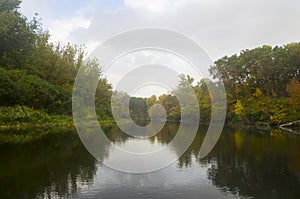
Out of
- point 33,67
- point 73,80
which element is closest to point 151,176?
point 33,67

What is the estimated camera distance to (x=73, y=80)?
145ft

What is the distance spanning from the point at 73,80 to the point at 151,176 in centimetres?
3468

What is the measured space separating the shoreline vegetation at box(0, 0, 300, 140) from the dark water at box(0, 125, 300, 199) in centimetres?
1514

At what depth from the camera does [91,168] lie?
12.5m

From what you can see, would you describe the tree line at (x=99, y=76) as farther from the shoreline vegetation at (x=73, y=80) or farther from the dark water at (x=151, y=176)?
the dark water at (x=151, y=176)

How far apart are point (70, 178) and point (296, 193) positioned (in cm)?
708

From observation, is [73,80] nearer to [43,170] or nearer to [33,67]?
[33,67]

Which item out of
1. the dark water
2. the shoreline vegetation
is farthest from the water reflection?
the shoreline vegetation

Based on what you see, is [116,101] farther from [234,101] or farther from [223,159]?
[223,159]

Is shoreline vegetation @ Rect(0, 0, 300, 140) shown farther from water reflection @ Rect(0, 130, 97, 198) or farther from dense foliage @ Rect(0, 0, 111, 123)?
water reflection @ Rect(0, 130, 97, 198)

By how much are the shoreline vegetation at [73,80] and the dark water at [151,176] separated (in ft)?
49.7

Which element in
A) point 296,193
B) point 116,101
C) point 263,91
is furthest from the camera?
point 263,91

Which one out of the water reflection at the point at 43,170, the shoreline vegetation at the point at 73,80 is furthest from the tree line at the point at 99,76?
the water reflection at the point at 43,170

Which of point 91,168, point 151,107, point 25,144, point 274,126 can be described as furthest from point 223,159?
point 151,107
